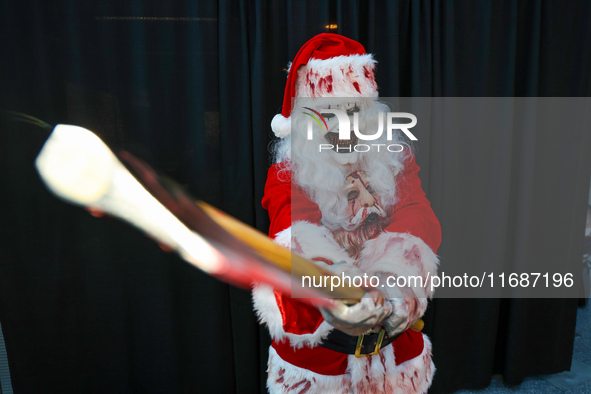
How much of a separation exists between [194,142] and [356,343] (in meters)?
0.98

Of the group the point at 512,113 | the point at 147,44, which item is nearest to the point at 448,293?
the point at 512,113

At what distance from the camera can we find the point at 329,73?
107cm

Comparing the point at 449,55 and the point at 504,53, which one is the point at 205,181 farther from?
the point at 504,53

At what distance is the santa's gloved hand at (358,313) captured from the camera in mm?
668

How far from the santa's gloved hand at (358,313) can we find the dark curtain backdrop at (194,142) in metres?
0.87

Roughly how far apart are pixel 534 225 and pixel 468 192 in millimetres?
386

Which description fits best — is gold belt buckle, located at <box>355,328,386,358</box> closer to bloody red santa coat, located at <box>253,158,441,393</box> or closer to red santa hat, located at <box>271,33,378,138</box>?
bloody red santa coat, located at <box>253,158,441,393</box>

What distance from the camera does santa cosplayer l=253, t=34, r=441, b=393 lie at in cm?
92

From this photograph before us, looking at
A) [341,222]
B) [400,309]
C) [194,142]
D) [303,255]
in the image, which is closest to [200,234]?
[303,255]

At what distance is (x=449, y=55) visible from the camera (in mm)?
1557

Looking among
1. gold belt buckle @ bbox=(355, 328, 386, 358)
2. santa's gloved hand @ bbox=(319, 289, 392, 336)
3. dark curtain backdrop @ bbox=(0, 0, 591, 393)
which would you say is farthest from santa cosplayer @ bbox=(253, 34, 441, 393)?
dark curtain backdrop @ bbox=(0, 0, 591, 393)

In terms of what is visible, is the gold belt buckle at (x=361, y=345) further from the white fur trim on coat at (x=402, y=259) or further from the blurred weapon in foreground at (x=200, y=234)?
the blurred weapon in foreground at (x=200, y=234)

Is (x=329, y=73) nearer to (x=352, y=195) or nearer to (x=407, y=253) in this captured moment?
(x=352, y=195)

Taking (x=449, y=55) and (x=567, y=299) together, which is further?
(x=567, y=299)
